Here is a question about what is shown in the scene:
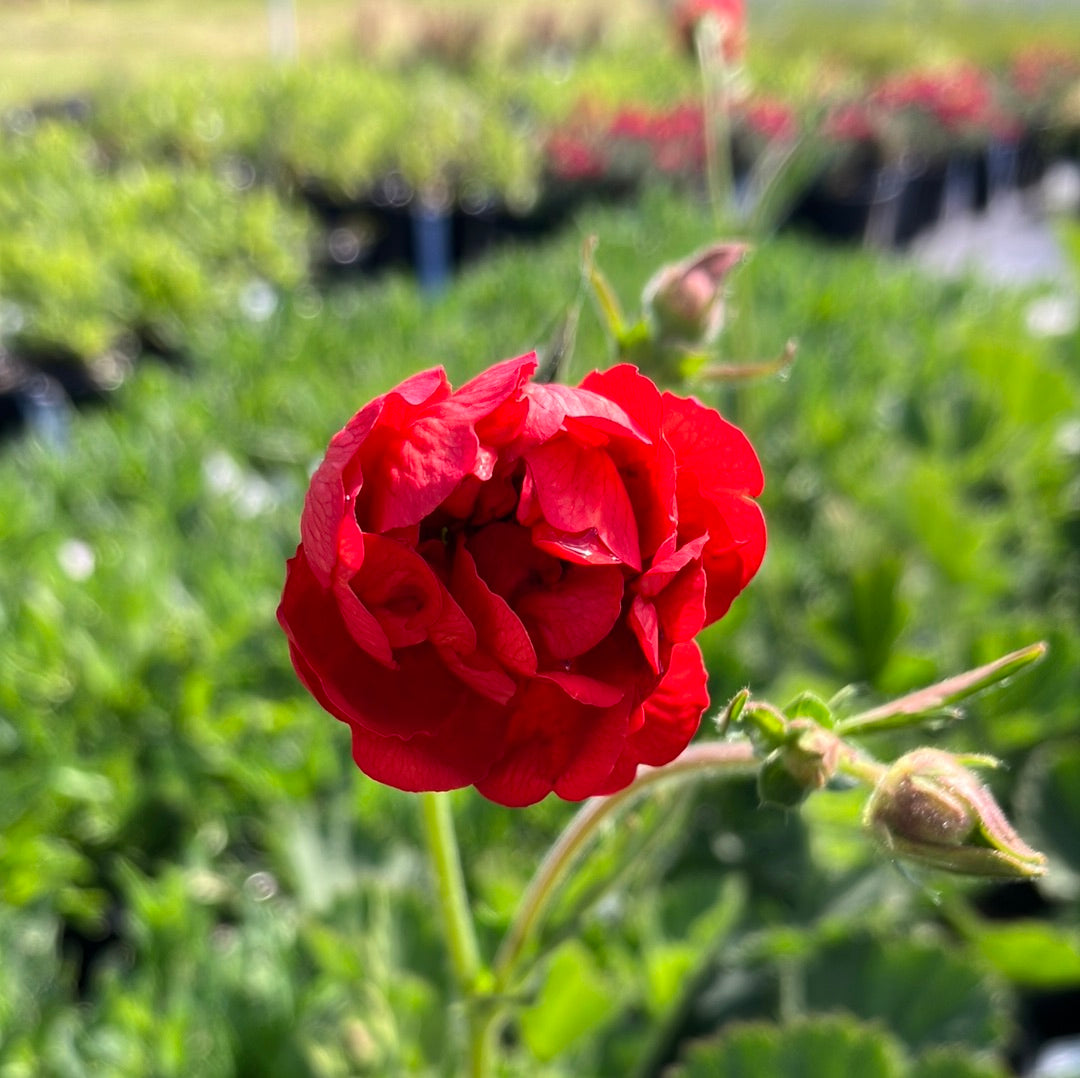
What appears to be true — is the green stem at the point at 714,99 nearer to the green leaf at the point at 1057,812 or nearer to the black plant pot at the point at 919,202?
the green leaf at the point at 1057,812

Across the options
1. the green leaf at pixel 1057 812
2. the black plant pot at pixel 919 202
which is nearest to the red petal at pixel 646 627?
the green leaf at pixel 1057 812

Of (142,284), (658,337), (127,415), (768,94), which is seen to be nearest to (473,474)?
(658,337)

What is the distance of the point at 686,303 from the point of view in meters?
0.54

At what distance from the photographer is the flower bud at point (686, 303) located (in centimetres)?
54

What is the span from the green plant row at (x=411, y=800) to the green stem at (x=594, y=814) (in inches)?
0.8

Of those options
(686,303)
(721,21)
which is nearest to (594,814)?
(686,303)

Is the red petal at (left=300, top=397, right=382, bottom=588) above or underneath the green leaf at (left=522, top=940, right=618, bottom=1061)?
above

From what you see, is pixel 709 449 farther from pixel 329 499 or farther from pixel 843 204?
pixel 843 204

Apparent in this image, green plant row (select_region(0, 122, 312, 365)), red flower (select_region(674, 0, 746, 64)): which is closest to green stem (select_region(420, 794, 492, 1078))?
red flower (select_region(674, 0, 746, 64))

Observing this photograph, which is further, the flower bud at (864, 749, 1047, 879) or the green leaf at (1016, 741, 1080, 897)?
the green leaf at (1016, 741, 1080, 897)

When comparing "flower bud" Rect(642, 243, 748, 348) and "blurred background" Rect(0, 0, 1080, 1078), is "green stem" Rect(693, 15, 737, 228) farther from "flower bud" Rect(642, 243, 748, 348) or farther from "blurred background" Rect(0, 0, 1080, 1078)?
"flower bud" Rect(642, 243, 748, 348)

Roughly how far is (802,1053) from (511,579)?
1.47 feet

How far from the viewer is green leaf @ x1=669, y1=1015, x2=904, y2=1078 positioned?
0.63 meters

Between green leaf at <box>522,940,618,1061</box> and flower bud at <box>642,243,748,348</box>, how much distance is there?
36 centimetres
